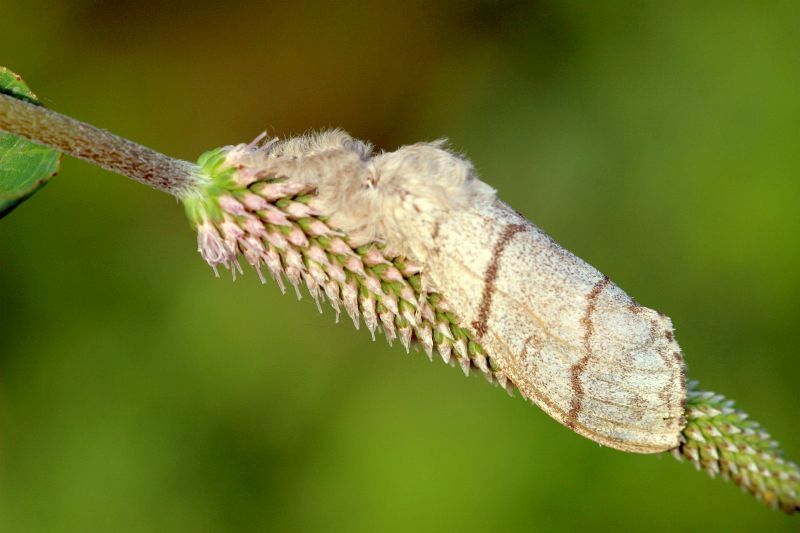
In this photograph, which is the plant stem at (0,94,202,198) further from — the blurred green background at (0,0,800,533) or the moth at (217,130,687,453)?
the blurred green background at (0,0,800,533)

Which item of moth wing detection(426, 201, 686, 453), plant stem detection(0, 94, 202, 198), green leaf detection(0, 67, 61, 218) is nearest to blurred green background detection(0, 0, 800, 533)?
moth wing detection(426, 201, 686, 453)

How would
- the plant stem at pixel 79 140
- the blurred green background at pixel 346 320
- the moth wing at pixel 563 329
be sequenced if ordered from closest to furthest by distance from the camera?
the plant stem at pixel 79 140
the moth wing at pixel 563 329
the blurred green background at pixel 346 320

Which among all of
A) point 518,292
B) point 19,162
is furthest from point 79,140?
point 518,292

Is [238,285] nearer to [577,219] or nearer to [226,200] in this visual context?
[577,219]

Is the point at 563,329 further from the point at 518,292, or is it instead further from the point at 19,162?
the point at 19,162

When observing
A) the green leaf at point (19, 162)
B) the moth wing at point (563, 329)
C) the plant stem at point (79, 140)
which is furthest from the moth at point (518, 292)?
the green leaf at point (19, 162)

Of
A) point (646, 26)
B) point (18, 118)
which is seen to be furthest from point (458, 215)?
point (646, 26)

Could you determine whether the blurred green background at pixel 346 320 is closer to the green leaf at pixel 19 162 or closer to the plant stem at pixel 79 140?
the green leaf at pixel 19 162
